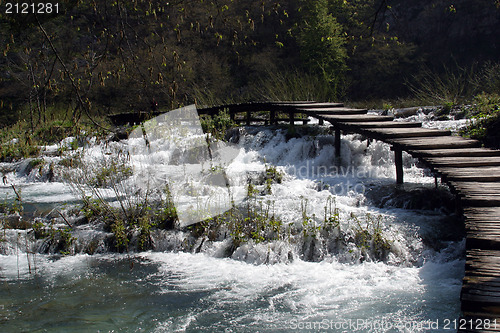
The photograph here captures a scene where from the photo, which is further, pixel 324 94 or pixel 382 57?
pixel 382 57

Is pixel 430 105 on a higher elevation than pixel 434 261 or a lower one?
higher

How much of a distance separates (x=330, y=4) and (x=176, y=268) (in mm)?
20161

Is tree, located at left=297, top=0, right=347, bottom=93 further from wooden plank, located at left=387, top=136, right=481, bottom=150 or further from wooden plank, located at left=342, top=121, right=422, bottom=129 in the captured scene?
wooden plank, located at left=387, top=136, right=481, bottom=150

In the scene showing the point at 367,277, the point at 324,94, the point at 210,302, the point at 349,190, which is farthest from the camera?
the point at 324,94

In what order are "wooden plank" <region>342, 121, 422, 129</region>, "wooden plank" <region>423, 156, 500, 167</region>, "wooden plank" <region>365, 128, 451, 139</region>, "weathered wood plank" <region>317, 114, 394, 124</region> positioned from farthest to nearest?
1. "weathered wood plank" <region>317, 114, 394, 124</region>
2. "wooden plank" <region>342, 121, 422, 129</region>
3. "wooden plank" <region>365, 128, 451, 139</region>
4. "wooden plank" <region>423, 156, 500, 167</region>

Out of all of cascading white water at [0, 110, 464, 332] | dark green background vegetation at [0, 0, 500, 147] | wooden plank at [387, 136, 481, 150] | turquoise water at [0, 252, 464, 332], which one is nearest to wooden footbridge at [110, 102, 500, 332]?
wooden plank at [387, 136, 481, 150]

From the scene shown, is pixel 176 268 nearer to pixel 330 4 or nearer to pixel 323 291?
pixel 323 291

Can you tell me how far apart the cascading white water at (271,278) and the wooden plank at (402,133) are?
82 centimetres

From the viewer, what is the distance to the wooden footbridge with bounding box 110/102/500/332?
2525 millimetres

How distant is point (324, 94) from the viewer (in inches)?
527

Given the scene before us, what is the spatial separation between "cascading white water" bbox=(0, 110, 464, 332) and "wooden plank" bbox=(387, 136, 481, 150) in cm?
78

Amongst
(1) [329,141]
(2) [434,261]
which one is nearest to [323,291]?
(2) [434,261]

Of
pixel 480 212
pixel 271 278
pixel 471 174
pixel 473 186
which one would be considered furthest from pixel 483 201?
pixel 271 278

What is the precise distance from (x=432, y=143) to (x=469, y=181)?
4.61 feet
